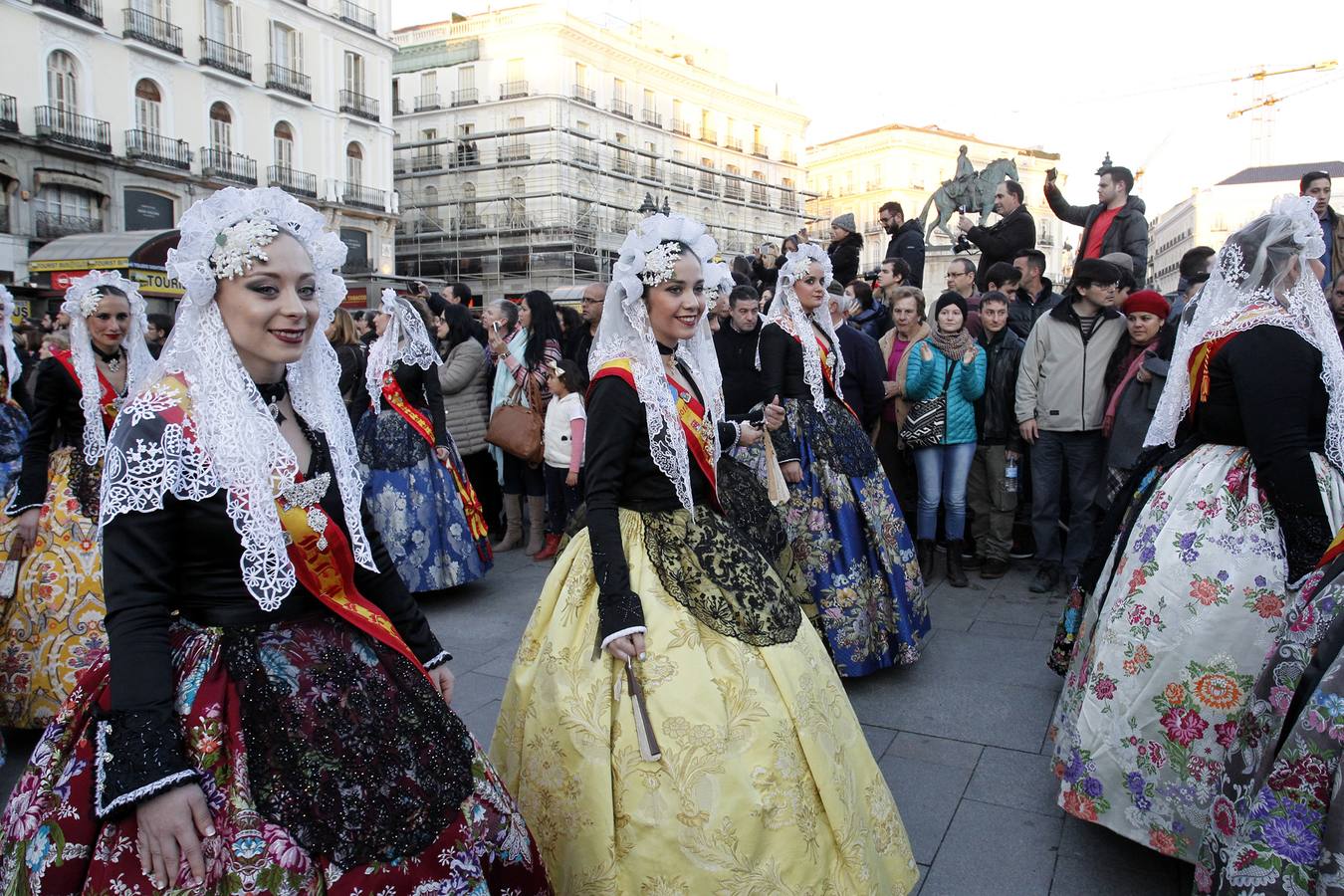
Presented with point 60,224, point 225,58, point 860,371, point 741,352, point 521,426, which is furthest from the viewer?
point 225,58

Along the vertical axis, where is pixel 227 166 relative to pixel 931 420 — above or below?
above

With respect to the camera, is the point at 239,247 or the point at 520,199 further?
the point at 520,199

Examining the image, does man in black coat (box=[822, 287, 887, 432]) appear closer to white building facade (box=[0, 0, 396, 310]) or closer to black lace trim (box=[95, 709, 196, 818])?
black lace trim (box=[95, 709, 196, 818])

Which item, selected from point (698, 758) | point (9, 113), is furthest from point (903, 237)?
point (9, 113)

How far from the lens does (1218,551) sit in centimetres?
278

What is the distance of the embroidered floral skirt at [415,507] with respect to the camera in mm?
5824

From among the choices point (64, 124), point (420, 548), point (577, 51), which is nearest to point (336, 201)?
point (64, 124)

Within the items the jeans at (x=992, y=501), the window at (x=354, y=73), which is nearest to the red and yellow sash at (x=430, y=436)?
the jeans at (x=992, y=501)

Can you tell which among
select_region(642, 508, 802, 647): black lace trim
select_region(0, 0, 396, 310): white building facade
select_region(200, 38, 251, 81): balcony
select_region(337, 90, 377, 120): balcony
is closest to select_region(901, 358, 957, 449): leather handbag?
select_region(642, 508, 802, 647): black lace trim

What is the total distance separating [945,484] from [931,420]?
0.45m

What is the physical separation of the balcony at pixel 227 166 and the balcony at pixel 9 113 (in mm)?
4990

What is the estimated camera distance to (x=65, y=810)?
170cm

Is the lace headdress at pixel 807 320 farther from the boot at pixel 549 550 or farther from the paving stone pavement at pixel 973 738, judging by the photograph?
the boot at pixel 549 550

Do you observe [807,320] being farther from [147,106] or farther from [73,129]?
[147,106]
